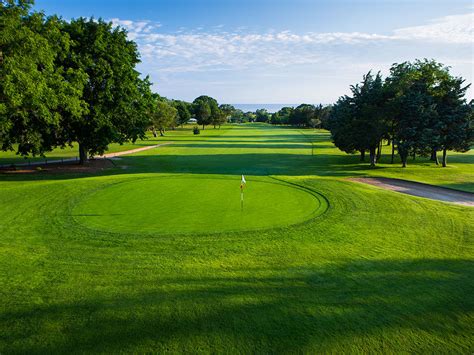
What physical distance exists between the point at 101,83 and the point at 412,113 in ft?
105

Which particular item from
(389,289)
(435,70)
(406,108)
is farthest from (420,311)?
(435,70)

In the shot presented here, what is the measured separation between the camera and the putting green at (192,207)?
43.4 feet

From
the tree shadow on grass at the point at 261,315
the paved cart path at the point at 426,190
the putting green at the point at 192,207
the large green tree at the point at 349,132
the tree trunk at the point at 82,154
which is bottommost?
the tree shadow on grass at the point at 261,315

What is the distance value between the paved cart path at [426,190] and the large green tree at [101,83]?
2365 cm

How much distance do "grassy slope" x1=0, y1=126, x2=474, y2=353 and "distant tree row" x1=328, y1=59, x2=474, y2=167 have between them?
71.7 ft

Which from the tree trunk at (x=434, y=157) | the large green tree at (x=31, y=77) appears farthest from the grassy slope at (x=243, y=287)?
the tree trunk at (x=434, y=157)

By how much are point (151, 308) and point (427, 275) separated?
8.13 meters

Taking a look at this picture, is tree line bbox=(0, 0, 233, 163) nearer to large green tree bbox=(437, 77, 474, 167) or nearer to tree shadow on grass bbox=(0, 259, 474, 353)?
tree shadow on grass bbox=(0, 259, 474, 353)

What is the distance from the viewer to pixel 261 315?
7617 millimetres

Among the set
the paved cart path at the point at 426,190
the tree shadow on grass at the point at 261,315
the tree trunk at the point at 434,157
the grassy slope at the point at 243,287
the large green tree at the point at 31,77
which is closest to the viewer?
the tree shadow on grass at the point at 261,315

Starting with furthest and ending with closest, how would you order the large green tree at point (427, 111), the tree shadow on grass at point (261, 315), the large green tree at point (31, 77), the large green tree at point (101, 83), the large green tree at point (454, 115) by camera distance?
the large green tree at point (454, 115) → the large green tree at point (427, 111) → the large green tree at point (101, 83) → the large green tree at point (31, 77) → the tree shadow on grass at point (261, 315)

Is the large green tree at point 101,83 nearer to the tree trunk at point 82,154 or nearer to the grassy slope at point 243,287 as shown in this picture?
the tree trunk at point 82,154

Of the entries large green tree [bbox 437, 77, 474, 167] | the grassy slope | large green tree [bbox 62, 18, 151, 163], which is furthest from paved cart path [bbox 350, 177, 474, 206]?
large green tree [bbox 62, 18, 151, 163]

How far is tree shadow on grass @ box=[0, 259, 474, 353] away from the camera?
6.75 meters
